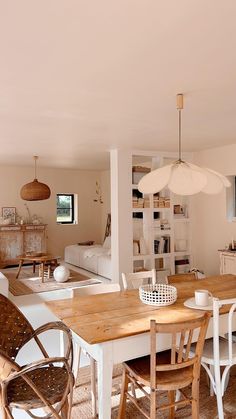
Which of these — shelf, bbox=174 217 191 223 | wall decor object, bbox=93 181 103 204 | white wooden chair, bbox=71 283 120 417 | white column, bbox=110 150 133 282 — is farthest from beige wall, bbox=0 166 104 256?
white wooden chair, bbox=71 283 120 417

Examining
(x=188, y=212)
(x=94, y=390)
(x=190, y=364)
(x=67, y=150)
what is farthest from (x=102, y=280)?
(x=190, y=364)

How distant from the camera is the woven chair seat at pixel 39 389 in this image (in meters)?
1.77

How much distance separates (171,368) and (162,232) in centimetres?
393

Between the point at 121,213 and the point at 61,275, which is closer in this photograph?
the point at 121,213

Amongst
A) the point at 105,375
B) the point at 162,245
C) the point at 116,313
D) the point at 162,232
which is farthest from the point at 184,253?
the point at 105,375

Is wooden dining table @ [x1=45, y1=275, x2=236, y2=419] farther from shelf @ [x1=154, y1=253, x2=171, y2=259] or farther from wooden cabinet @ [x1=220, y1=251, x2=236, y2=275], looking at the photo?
shelf @ [x1=154, y1=253, x2=171, y2=259]

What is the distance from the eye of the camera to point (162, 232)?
5723mm

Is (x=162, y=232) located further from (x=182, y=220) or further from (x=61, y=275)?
(x=61, y=275)

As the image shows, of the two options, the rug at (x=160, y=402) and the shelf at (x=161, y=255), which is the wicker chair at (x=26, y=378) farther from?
the shelf at (x=161, y=255)

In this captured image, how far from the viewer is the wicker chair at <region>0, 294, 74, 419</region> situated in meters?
1.75

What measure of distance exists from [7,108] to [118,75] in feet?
4.44

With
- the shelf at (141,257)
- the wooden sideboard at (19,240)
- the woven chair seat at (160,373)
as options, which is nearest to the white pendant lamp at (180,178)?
the woven chair seat at (160,373)

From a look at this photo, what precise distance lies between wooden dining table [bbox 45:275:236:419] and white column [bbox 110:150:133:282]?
101 inches

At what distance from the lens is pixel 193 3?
1569 mm
